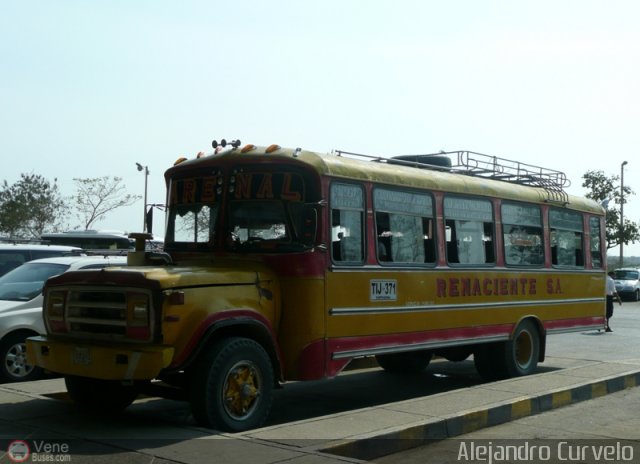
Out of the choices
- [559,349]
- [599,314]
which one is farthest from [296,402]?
[559,349]

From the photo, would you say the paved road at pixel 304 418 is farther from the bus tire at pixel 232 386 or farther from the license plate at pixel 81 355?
the license plate at pixel 81 355

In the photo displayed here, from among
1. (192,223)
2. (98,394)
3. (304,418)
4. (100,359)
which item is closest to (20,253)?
(192,223)

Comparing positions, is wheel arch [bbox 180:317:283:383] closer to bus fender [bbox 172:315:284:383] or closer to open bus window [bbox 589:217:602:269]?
bus fender [bbox 172:315:284:383]

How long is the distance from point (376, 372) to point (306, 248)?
5011mm

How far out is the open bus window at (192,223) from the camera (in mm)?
8945

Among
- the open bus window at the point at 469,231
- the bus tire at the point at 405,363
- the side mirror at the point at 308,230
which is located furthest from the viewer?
the bus tire at the point at 405,363

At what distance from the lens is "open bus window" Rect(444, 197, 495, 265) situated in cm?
1076

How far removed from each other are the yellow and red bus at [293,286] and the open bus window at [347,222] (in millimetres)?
22

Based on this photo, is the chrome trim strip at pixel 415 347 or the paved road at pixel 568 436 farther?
the chrome trim strip at pixel 415 347

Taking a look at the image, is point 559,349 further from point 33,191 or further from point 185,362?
point 33,191

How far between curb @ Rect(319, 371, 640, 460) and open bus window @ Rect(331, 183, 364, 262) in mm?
2026

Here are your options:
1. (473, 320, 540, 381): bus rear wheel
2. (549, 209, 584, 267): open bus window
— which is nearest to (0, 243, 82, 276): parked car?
(473, 320, 540, 381): bus rear wheel

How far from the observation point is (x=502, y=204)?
39.0 feet

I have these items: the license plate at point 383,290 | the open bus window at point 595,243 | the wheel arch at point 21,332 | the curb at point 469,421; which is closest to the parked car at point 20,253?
the wheel arch at point 21,332
